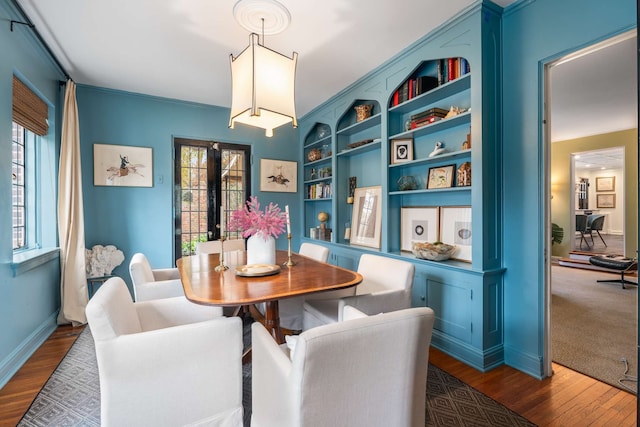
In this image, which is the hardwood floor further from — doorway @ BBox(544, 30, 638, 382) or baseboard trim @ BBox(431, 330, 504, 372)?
doorway @ BBox(544, 30, 638, 382)

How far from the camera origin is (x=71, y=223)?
3.31m

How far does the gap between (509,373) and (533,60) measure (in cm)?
231

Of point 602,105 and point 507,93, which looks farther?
point 602,105

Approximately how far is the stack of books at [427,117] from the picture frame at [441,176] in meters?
0.45

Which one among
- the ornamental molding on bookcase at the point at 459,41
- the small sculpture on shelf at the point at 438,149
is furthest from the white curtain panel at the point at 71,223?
the ornamental molding on bookcase at the point at 459,41

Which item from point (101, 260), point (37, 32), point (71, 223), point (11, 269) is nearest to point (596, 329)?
Result: point (11, 269)

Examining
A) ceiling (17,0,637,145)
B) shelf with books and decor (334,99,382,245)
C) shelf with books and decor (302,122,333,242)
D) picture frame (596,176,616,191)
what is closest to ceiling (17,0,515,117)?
ceiling (17,0,637,145)

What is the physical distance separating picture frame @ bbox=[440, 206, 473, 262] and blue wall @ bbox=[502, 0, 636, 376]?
31 centimetres

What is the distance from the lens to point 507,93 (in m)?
2.38

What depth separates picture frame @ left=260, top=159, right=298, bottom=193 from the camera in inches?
187

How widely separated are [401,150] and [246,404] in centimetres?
261

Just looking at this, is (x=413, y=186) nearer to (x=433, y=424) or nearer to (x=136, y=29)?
(x=433, y=424)

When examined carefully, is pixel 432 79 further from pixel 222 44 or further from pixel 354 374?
pixel 354 374

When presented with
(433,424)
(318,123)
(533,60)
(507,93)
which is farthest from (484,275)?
(318,123)
